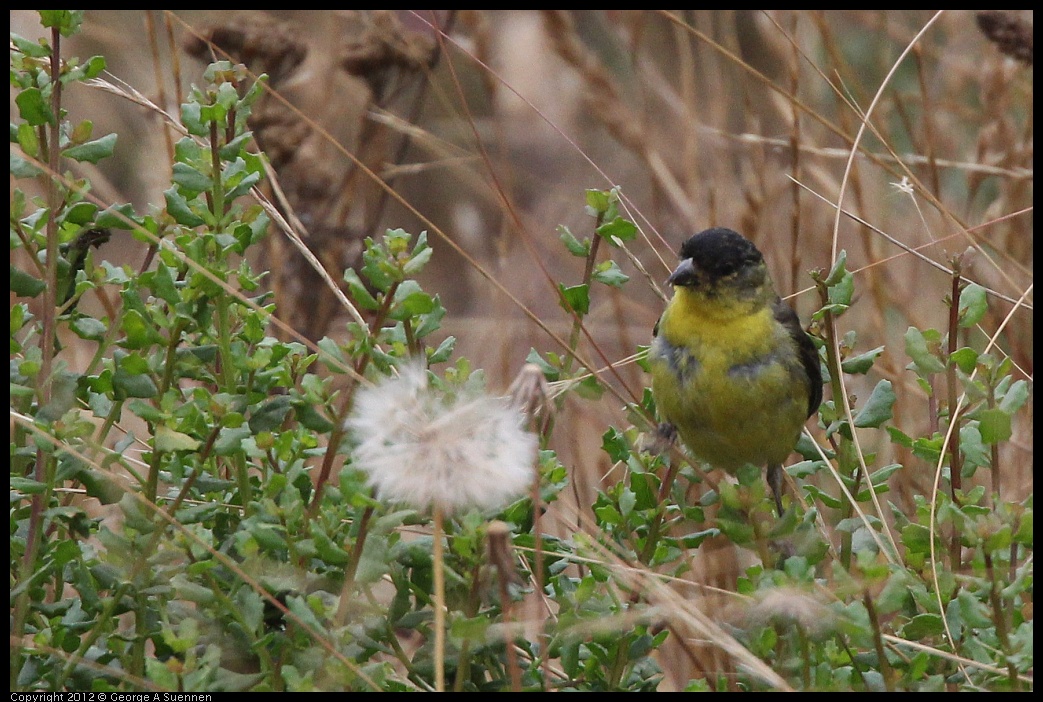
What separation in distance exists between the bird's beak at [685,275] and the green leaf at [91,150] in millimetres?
1412

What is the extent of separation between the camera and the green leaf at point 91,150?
191 cm

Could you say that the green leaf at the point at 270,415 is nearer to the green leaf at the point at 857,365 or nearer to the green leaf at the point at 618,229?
the green leaf at the point at 618,229

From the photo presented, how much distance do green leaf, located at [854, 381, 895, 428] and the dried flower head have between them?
0.75 m

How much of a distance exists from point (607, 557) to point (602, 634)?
0.82 ft

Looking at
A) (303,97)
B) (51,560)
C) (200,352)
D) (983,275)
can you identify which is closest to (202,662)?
(51,560)

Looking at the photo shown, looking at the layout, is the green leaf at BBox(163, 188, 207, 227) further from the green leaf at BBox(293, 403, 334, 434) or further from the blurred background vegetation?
the blurred background vegetation

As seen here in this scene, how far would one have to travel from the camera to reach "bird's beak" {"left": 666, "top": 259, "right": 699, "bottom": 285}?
2855 millimetres

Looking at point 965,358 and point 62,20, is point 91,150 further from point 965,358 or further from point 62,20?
point 965,358

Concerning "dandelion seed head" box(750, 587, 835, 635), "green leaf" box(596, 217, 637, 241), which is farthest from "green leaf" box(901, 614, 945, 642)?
"green leaf" box(596, 217, 637, 241)

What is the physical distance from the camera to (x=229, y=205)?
1.96 m

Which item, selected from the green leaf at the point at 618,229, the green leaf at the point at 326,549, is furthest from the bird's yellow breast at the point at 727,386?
the green leaf at the point at 326,549

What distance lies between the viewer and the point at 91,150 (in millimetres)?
1935

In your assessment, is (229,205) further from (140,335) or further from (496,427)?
(496,427)

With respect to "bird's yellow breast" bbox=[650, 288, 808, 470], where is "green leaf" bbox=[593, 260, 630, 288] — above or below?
above
